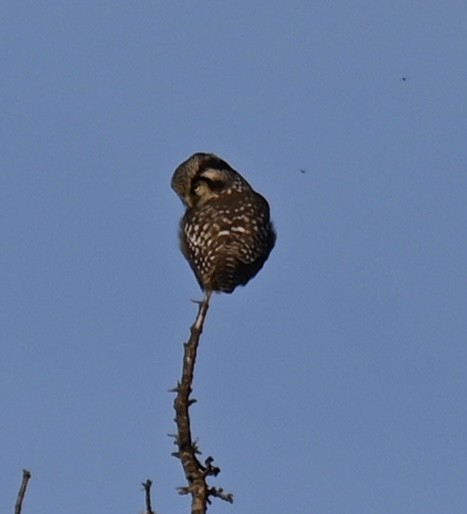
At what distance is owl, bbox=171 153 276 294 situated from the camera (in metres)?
7.51

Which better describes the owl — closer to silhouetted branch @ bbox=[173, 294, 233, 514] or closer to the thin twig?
silhouetted branch @ bbox=[173, 294, 233, 514]

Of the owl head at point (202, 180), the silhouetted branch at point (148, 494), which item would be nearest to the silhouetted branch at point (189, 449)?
the silhouetted branch at point (148, 494)

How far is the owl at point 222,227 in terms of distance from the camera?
24.6 feet

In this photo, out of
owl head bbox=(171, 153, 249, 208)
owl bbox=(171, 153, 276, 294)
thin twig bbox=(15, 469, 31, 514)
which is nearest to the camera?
thin twig bbox=(15, 469, 31, 514)

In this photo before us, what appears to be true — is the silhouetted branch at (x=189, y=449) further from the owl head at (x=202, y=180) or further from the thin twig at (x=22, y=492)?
the owl head at (x=202, y=180)

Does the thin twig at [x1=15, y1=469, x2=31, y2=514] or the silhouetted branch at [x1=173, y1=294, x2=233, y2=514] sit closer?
the thin twig at [x1=15, y1=469, x2=31, y2=514]

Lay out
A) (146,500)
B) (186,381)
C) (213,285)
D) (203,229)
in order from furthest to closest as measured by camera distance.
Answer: (203,229) → (213,285) → (186,381) → (146,500)

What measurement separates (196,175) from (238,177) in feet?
1.13

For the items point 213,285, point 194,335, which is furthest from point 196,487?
point 213,285

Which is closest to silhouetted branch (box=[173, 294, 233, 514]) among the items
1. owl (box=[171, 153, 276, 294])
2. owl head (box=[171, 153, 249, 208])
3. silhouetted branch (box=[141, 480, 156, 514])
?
silhouetted branch (box=[141, 480, 156, 514])

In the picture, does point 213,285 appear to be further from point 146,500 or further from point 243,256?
point 146,500

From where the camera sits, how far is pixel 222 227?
8.10 metres

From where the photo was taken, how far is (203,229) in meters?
8.23

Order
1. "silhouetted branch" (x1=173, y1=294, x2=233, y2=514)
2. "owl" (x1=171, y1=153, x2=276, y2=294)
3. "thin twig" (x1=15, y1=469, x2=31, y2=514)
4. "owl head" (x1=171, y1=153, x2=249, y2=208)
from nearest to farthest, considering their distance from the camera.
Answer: "thin twig" (x1=15, y1=469, x2=31, y2=514) < "silhouetted branch" (x1=173, y1=294, x2=233, y2=514) < "owl" (x1=171, y1=153, x2=276, y2=294) < "owl head" (x1=171, y1=153, x2=249, y2=208)
